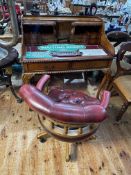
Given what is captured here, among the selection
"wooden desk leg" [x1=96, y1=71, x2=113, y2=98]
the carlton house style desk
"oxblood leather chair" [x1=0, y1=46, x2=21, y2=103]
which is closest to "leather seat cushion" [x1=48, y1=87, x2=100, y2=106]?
the carlton house style desk

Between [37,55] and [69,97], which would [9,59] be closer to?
[37,55]

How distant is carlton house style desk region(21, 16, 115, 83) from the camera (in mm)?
1814

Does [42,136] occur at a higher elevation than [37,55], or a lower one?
lower

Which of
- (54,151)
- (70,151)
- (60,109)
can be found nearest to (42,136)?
(54,151)

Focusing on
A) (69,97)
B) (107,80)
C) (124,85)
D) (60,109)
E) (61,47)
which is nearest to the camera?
(60,109)

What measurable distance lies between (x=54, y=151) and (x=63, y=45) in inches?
48.9

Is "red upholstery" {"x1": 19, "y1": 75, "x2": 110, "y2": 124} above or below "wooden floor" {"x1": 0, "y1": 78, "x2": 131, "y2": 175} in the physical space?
above

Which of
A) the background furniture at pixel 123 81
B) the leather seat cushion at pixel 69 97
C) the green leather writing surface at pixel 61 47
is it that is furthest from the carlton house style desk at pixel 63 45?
the leather seat cushion at pixel 69 97

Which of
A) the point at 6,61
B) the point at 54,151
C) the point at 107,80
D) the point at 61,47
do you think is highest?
the point at 61,47

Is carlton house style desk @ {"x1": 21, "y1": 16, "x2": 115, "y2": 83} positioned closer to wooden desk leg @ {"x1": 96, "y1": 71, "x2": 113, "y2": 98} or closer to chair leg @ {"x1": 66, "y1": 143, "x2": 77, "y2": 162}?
wooden desk leg @ {"x1": 96, "y1": 71, "x2": 113, "y2": 98}

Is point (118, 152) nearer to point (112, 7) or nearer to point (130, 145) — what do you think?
point (130, 145)

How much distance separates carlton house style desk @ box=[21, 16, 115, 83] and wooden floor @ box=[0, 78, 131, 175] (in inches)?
22.2

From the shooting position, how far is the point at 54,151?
1.69 m

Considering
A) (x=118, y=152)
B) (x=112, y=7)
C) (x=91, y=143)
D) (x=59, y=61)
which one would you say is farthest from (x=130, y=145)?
(x=112, y=7)
